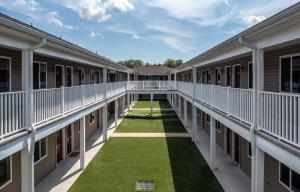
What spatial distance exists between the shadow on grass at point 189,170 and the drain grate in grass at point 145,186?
95 centimetres

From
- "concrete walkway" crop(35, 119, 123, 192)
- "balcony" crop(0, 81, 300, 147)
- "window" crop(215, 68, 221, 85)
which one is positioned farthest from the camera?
"window" crop(215, 68, 221, 85)

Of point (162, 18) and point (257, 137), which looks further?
point (162, 18)

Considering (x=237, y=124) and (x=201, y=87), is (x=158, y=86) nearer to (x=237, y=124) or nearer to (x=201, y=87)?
(x=201, y=87)

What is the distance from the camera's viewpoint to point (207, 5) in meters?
19.6

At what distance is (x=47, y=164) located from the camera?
1451cm

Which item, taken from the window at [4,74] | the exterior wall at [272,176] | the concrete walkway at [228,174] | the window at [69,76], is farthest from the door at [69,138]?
the exterior wall at [272,176]

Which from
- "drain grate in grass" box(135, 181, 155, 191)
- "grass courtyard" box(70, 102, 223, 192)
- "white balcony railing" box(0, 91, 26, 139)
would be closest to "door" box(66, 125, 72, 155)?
"grass courtyard" box(70, 102, 223, 192)

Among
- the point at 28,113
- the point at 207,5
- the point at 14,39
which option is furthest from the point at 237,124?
the point at 207,5

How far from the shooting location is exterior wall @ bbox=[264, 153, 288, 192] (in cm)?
1064

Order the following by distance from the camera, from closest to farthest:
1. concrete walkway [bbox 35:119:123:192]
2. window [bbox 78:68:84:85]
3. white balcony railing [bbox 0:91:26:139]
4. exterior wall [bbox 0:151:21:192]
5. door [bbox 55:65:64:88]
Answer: white balcony railing [bbox 0:91:26:139], exterior wall [bbox 0:151:21:192], concrete walkway [bbox 35:119:123:192], door [bbox 55:65:64:88], window [bbox 78:68:84:85]

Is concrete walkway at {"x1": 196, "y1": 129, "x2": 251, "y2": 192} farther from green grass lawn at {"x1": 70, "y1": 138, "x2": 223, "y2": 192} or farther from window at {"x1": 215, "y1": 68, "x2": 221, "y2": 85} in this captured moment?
window at {"x1": 215, "y1": 68, "x2": 221, "y2": 85}

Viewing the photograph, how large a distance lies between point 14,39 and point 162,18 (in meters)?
22.2

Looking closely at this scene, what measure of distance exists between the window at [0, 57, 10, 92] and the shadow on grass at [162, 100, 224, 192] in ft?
23.6

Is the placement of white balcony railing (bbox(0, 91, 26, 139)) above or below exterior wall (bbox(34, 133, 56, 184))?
above
